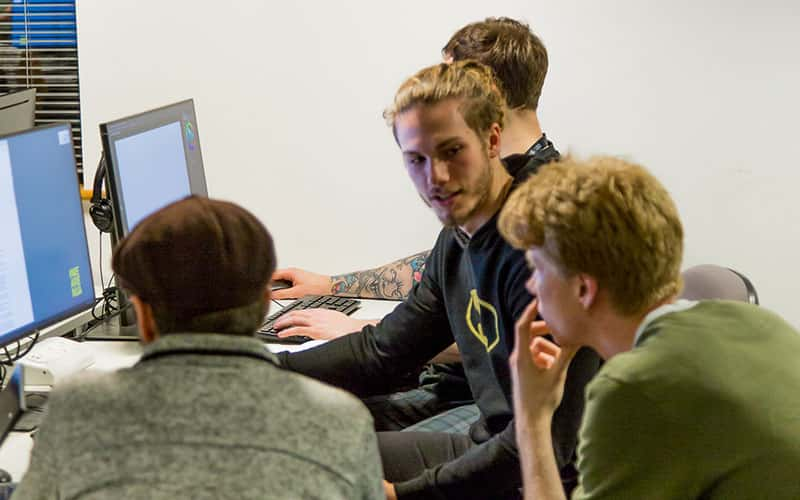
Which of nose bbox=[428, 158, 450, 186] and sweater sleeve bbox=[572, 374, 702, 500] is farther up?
nose bbox=[428, 158, 450, 186]

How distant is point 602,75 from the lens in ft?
10.8

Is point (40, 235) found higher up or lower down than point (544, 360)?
higher up

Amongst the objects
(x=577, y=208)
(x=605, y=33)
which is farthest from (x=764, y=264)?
(x=577, y=208)

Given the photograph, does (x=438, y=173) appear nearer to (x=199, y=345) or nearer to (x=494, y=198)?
(x=494, y=198)

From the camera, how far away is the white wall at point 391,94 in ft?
10.6

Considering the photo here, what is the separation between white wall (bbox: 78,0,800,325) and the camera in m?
3.24

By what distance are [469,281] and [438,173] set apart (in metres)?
0.23

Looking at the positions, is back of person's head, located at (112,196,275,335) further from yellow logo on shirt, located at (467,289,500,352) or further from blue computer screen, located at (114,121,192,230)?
blue computer screen, located at (114,121,192,230)

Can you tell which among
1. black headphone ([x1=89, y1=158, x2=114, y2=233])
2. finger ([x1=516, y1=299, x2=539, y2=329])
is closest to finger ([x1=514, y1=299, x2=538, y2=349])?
finger ([x1=516, y1=299, x2=539, y2=329])

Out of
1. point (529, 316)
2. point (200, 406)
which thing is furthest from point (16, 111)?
point (200, 406)

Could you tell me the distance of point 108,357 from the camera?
2.21 meters

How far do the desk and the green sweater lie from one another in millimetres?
649

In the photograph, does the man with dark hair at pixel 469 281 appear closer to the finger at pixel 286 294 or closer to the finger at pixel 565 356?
the finger at pixel 565 356

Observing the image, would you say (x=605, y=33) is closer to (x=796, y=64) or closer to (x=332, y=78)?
(x=796, y=64)
